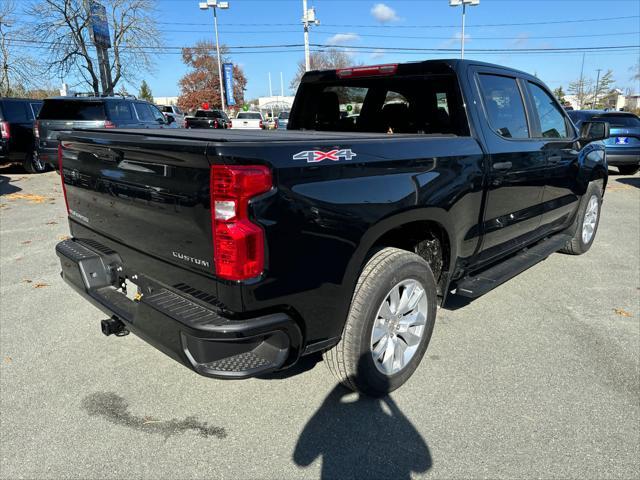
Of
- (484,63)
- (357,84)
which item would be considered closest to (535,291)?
(484,63)

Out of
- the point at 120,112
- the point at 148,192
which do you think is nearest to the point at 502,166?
the point at 148,192

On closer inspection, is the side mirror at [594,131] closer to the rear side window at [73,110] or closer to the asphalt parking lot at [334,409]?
the asphalt parking lot at [334,409]

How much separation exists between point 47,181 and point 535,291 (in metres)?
11.3

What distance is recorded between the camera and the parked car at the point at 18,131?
11.7m

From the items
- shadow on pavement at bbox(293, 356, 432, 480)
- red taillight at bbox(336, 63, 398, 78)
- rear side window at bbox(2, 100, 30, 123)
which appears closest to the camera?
shadow on pavement at bbox(293, 356, 432, 480)

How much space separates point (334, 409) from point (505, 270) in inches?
74.7

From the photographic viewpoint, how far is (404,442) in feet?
8.14

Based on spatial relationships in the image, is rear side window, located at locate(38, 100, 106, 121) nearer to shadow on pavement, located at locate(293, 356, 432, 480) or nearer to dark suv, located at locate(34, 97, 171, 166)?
dark suv, located at locate(34, 97, 171, 166)

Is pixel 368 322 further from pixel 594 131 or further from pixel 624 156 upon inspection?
pixel 624 156

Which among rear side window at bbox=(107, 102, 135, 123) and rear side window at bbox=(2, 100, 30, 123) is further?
rear side window at bbox=(2, 100, 30, 123)

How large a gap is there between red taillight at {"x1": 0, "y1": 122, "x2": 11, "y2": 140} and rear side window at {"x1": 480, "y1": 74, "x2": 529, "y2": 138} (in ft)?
40.4

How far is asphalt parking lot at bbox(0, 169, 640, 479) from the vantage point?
2.33 metres

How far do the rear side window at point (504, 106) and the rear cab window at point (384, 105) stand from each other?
11.8 inches

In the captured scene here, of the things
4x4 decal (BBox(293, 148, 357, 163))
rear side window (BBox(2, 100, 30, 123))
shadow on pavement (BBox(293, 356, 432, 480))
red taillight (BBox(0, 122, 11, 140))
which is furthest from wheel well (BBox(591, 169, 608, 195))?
rear side window (BBox(2, 100, 30, 123))
